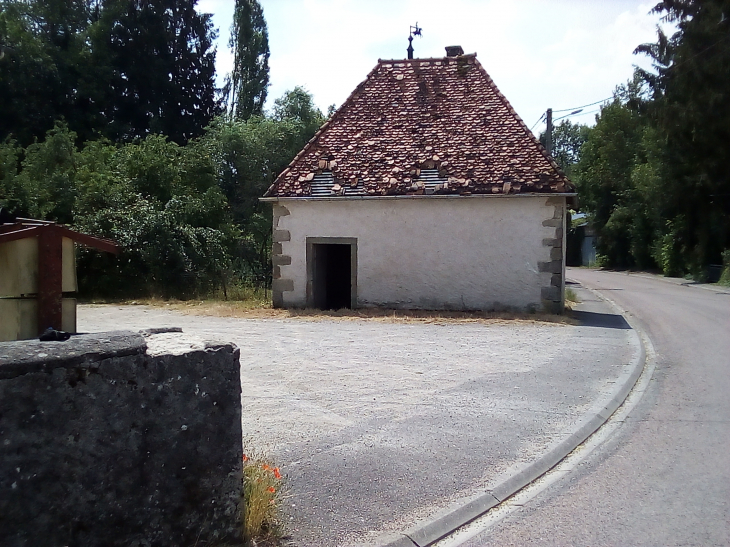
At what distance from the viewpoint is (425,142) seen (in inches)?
764

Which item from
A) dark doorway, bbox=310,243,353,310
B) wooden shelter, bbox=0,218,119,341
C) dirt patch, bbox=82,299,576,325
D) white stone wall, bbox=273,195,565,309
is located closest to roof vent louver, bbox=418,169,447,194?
white stone wall, bbox=273,195,565,309

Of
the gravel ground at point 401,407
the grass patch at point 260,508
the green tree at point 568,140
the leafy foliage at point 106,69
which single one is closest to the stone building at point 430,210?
the gravel ground at point 401,407

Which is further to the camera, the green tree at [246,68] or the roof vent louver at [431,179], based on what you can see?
the green tree at [246,68]

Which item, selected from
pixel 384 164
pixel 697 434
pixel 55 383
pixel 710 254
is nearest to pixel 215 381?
pixel 55 383

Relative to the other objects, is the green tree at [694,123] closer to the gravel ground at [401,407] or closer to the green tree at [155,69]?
the gravel ground at [401,407]

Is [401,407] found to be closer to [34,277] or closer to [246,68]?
[34,277]

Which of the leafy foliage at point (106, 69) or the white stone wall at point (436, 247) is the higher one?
the leafy foliage at point (106, 69)

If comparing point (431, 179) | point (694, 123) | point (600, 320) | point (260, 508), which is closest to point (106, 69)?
point (431, 179)

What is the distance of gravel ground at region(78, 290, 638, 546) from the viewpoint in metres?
5.12

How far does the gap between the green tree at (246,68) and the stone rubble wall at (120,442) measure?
44549 millimetres

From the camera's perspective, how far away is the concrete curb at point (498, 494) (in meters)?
4.59

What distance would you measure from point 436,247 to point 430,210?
0.95m

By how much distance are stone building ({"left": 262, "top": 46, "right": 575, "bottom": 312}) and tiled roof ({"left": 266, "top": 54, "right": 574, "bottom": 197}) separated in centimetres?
4

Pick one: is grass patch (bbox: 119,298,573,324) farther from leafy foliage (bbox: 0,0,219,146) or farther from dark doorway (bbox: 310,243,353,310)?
leafy foliage (bbox: 0,0,219,146)
